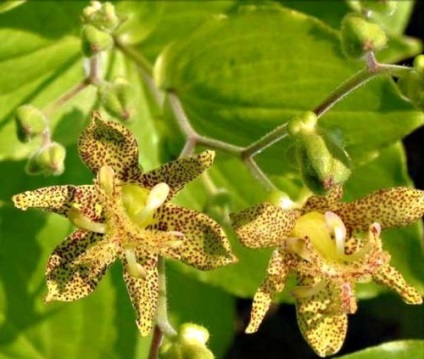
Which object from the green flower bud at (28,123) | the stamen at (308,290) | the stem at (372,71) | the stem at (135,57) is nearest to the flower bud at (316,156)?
the stem at (372,71)

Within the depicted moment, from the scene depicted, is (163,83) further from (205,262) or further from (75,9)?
(205,262)

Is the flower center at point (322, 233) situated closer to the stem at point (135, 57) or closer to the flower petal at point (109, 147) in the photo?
the flower petal at point (109, 147)

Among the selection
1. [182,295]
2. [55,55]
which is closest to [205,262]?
[182,295]

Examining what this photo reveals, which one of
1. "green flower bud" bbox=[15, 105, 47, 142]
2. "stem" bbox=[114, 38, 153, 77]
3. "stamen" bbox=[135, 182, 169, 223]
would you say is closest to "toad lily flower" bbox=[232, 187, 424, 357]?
"stamen" bbox=[135, 182, 169, 223]

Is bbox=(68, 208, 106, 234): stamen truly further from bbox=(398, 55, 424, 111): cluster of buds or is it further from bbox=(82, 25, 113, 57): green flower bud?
bbox=(398, 55, 424, 111): cluster of buds

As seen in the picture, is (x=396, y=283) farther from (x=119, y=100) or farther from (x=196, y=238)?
(x=119, y=100)

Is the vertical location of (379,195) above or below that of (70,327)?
above

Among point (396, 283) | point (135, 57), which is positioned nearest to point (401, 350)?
point (396, 283)
